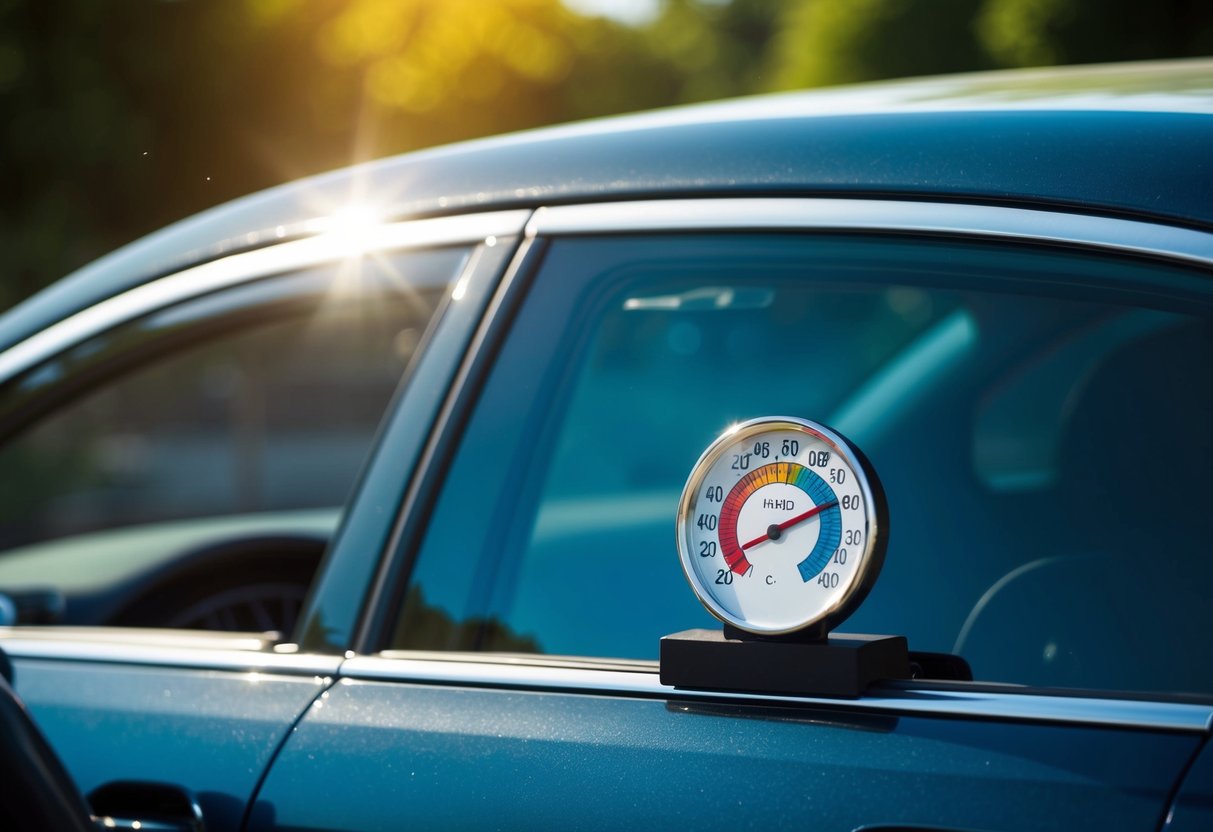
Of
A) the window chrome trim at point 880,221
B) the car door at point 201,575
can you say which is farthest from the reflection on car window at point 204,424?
the window chrome trim at point 880,221

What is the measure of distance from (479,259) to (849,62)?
42.3ft

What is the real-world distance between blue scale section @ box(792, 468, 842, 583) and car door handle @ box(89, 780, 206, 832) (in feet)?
2.61

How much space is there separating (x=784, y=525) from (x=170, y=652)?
0.93 m

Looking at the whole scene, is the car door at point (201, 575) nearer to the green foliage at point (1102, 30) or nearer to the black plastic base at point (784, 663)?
the black plastic base at point (784, 663)

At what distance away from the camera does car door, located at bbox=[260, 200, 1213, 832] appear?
49.2 inches

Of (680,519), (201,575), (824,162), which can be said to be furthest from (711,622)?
(201,575)

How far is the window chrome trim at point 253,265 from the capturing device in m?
1.75

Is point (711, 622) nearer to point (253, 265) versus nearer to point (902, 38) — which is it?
point (253, 265)

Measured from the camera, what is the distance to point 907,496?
77.9 inches

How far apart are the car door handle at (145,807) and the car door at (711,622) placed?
0.11 meters

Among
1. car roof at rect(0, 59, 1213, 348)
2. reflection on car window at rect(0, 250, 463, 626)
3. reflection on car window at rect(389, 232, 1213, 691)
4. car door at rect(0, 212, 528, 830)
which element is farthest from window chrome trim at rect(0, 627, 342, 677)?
car roof at rect(0, 59, 1213, 348)

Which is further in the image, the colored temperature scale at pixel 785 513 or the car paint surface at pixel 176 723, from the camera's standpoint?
the car paint surface at pixel 176 723

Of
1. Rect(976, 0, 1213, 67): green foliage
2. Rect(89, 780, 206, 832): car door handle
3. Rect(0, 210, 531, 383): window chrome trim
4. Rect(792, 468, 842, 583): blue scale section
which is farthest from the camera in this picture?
Rect(976, 0, 1213, 67): green foliage

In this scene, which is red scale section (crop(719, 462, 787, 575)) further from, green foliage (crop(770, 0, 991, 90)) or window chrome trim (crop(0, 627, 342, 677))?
green foliage (crop(770, 0, 991, 90))
